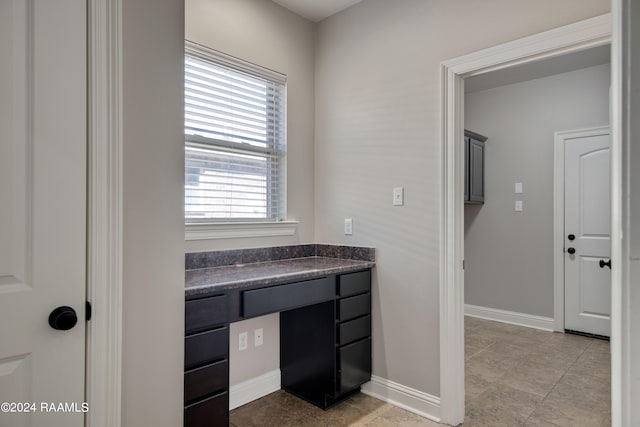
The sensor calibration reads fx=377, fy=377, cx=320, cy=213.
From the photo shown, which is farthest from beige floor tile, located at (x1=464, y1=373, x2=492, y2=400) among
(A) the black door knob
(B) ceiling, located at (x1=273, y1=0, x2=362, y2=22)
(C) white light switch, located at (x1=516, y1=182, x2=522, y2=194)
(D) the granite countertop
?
(B) ceiling, located at (x1=273, y1=0, x2=362, y2=22)

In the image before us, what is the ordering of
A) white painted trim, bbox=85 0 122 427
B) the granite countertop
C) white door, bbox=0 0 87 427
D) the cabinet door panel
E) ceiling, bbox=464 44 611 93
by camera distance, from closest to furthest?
white door, bbox=0 0 87 427 → white painted trim, bbox=85 0 122 427 → the granite countertop → ceiling, bbox=464 44 611 93 → the cabinet door panel

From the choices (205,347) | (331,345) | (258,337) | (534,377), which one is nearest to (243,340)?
(258,337)

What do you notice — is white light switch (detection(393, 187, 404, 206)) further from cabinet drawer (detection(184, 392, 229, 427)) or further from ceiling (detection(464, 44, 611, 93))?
ceiling (detection(464, 44, 611, 93))

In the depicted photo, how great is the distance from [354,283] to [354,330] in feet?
1.01

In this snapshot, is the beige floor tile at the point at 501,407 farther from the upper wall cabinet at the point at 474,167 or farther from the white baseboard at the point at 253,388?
the upper wall cabinet at the point at 474,167

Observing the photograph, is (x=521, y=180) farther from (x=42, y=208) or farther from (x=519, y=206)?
(x=42, y=208)

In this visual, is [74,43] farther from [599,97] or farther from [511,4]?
[599,97]

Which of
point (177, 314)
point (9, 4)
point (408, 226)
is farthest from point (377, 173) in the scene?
point (9, 4)

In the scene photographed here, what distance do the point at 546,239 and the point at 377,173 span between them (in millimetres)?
2624

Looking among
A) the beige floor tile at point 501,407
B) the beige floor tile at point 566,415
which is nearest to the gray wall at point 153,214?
the beige floor tile at point 501,407

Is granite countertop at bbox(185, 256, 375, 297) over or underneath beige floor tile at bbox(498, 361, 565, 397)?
over

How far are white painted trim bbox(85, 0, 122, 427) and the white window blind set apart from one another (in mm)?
1001

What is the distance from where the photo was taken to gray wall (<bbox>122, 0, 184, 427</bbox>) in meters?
1.29

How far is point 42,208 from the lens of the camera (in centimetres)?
115
